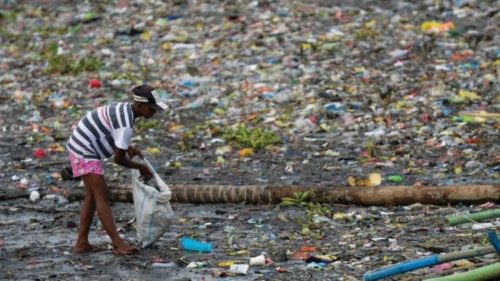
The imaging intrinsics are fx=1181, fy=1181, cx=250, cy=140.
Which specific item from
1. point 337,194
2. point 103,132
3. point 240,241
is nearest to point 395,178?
point 337,194

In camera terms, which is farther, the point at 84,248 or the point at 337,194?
the point at 337,194

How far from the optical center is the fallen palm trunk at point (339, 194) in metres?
8.00

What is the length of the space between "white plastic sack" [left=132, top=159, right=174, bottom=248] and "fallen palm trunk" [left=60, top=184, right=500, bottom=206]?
135 cm

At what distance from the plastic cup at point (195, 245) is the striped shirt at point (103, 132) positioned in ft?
2.44

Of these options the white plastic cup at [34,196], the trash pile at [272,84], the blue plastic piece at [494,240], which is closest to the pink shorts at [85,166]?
the white plastic cup at [34,196]

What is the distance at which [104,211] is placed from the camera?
7242 mm

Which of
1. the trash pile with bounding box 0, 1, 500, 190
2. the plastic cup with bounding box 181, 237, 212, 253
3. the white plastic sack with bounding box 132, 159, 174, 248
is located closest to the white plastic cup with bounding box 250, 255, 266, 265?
the plastic cup with bounding box 181, 237, 212, 253

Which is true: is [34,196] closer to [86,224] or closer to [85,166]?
[86,224]

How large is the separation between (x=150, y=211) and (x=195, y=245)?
1.19 ft

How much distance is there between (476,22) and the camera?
1357cm

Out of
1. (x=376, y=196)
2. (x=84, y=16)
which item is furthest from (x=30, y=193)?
(x=84, y=16)

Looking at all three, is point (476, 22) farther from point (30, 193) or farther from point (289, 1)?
point (30, 193)

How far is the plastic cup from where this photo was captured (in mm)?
7325

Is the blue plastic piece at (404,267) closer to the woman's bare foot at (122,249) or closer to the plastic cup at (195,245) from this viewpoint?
the plastic cup at (195,245)
